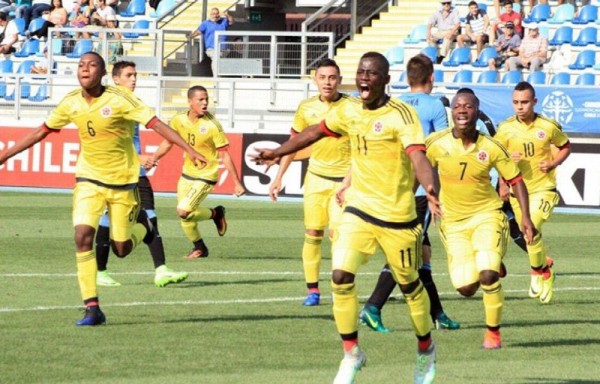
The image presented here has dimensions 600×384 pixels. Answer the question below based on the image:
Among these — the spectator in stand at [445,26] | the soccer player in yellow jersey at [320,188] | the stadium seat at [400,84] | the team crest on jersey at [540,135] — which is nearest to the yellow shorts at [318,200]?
the soccer player in yellow jersey at [320,188]

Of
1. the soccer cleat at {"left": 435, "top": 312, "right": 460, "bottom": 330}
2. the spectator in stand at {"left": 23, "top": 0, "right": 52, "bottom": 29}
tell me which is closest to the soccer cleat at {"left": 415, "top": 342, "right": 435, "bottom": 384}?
the soccer cleat at {"left": 435, "top": 312, "right": 460, "bottom": 330}

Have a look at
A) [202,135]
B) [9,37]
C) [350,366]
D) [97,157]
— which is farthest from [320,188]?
[9,37]

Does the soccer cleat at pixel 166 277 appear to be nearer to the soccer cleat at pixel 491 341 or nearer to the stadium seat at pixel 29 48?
the soccer cleat at pixel 491 341

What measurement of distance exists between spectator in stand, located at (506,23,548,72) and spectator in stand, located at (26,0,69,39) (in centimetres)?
1280

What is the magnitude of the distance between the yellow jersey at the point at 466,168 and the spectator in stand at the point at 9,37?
27419 mm

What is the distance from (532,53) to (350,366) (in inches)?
840

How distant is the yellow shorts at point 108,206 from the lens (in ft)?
38.5

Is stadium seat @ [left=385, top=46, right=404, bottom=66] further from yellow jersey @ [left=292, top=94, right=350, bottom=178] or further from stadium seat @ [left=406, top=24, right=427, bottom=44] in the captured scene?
yellow jersey @ [left=292, top=94, right=350, bottom=178]

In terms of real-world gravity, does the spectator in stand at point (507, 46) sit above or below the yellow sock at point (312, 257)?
above

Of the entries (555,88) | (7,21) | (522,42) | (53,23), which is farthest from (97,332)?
(7,21)

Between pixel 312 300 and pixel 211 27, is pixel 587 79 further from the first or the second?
pixel 312 300

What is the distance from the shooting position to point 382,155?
909cm

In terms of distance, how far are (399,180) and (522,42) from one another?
21049mm

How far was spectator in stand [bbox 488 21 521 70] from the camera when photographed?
29625 millimetres
